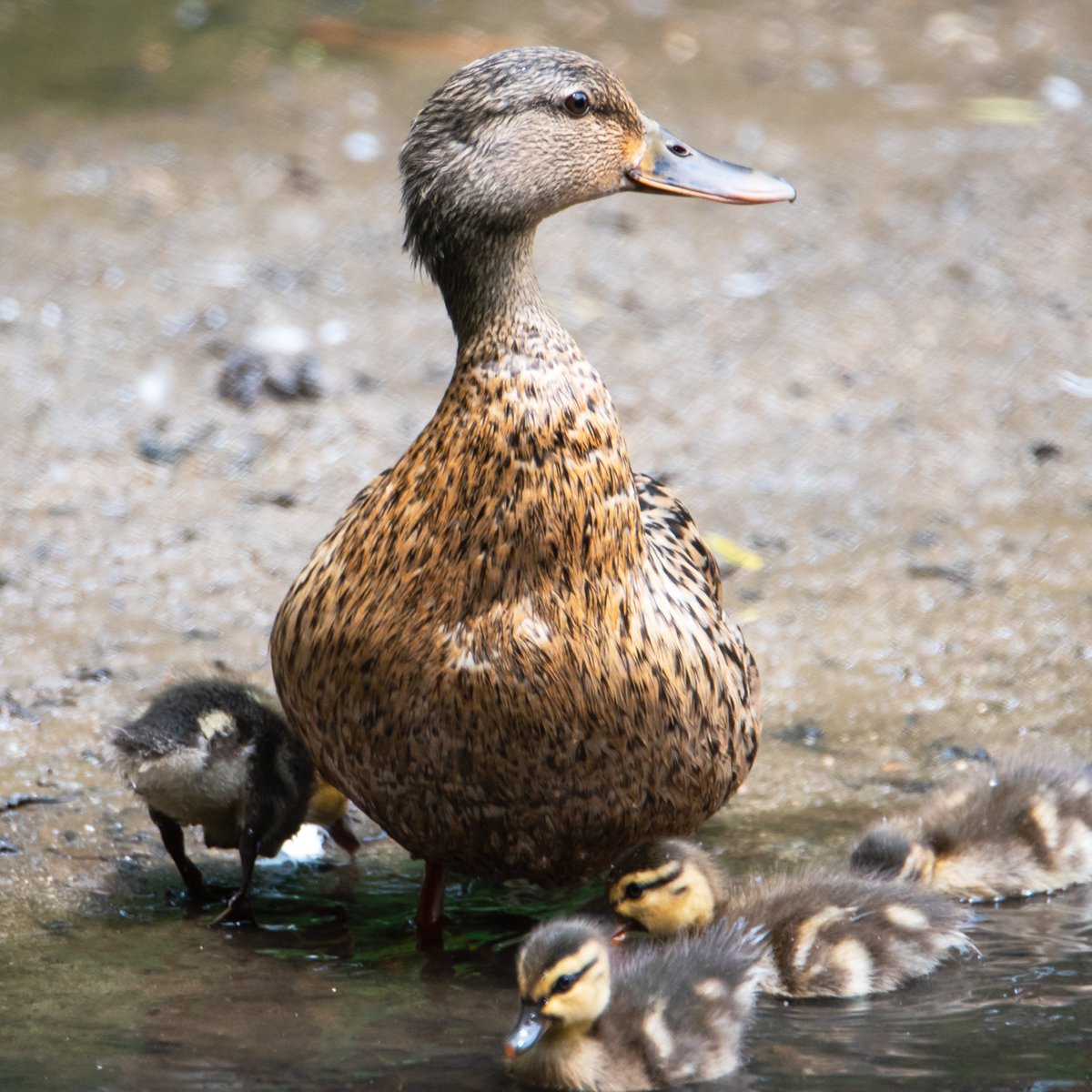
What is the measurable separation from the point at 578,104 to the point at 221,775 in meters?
1.77

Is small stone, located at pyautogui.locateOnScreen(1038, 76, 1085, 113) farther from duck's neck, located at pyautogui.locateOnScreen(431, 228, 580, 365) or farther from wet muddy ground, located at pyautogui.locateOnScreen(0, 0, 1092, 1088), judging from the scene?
duck's neck, located at pyautogui.locateOnScreen(431, 228, 580, 365)

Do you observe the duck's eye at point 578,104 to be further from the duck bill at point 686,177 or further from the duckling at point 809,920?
the duckling at point 809,920

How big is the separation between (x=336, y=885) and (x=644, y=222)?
477 centimetres

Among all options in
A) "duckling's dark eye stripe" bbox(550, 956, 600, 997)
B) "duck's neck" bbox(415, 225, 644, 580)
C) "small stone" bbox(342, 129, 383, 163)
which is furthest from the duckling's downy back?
"small stone" bbox(342, 129, 383, 163)

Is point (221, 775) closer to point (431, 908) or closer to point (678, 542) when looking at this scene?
point (431, 908)

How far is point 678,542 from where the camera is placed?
15.5ft

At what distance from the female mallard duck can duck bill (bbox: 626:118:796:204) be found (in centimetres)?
15

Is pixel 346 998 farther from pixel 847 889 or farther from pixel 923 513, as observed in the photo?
pixel 923 513

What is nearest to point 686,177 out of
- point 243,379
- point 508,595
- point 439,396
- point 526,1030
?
point 508,595

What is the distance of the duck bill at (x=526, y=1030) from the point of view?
3.68 meters

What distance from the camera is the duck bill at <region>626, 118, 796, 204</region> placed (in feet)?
14.7

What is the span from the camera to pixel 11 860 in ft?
15.4

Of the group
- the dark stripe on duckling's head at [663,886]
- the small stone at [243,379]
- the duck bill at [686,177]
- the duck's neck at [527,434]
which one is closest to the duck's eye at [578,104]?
the duck bill at [686,177]

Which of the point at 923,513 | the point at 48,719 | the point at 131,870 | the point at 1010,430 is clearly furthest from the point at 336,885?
the point at 1010,430
